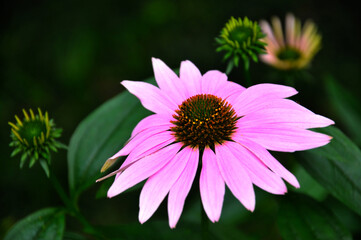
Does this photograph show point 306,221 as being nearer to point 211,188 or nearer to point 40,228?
point 211,188

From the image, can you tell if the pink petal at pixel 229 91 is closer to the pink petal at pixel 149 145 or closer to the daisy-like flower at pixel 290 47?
the pink petal at pixel 149 145

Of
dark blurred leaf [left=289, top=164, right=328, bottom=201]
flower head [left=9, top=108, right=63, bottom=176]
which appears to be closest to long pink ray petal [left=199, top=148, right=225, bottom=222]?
flower head [left=9, top=108, right=63, bottom=176]

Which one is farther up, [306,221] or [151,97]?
[151,97]

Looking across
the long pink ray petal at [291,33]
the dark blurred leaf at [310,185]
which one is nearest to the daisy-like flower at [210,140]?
the dark blurred leaf at [310,185]

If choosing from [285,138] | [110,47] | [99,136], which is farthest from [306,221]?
[110,47]

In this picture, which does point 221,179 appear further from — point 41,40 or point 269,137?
point 41,40

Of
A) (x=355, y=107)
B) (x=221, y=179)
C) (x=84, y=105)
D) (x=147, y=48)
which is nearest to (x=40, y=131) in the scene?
(x=221, y=179)

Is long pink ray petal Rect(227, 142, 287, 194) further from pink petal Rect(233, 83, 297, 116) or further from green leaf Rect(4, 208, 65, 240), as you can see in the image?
green leaf Rect(4, 208, 65, 240)
